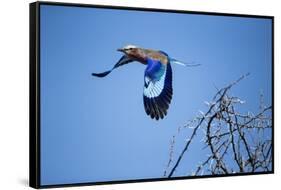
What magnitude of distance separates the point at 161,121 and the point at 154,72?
47cm

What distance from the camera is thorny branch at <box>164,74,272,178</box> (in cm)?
736

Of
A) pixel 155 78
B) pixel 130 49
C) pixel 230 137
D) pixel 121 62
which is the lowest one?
pixel 230 137

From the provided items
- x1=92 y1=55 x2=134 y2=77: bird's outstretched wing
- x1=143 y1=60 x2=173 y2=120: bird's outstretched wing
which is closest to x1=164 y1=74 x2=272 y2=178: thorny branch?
x1=143 y1=60 x2=173 y2=120: bird's outstretched wing

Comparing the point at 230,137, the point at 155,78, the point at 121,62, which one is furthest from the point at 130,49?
the point at 230,137

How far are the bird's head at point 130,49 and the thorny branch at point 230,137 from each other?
0.92 meters

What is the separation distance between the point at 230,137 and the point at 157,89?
3.29 ft

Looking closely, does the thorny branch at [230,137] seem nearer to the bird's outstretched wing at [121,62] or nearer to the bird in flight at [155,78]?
the bird in flight at [155,78]

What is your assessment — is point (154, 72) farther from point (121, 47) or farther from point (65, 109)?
point (65, 109)

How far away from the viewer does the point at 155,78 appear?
7.08m

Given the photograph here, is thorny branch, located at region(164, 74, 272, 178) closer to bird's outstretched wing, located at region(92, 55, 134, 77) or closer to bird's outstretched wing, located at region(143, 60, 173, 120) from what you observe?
bird's outstretched wing, located at region(143, 60, 173, 120)

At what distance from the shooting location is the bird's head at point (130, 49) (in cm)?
688

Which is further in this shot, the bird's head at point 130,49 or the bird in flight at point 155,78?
the bird in flight at point 155,78

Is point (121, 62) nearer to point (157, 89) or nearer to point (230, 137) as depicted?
point (157, 89)

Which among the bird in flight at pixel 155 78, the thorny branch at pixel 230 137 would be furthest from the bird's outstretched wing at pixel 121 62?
the thorny branch at pixel 230 137
